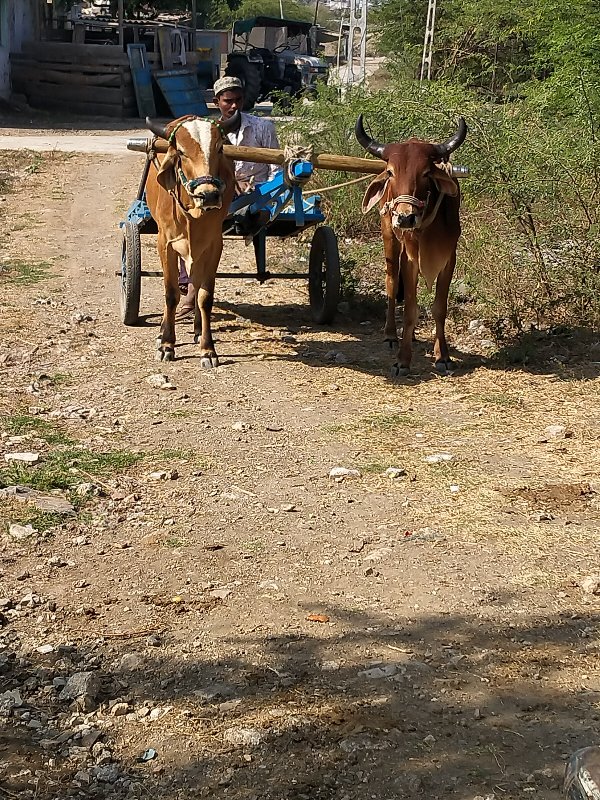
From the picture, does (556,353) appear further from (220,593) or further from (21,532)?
(21,532)

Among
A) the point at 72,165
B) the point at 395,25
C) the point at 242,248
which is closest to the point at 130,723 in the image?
the point at 242,248

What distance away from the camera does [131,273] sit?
8734 mm

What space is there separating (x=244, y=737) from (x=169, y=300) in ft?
16.5

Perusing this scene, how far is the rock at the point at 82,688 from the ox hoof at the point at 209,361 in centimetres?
421

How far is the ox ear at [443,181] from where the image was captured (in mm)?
7545

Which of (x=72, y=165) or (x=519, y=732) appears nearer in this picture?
(x=519, y=732)

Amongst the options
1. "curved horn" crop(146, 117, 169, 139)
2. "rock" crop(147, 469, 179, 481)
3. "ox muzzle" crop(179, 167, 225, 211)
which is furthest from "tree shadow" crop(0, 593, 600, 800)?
"curved horn" crop(146, 117, 169, 139)

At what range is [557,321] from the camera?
8.80 m

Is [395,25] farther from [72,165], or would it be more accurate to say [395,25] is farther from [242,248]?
[242,248]

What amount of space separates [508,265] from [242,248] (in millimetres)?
4437

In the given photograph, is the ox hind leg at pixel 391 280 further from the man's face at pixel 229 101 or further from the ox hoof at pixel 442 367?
the man's face at pixel 229 101

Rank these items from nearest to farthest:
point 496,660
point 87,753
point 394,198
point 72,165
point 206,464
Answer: point 87,753, point 496,660, point 206,464, point 394,198, point 72,165

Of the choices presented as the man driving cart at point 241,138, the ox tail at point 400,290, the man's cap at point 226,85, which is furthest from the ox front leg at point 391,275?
the man's cap at point 226,85

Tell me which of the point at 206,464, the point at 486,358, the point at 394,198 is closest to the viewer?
the point at 206,464
